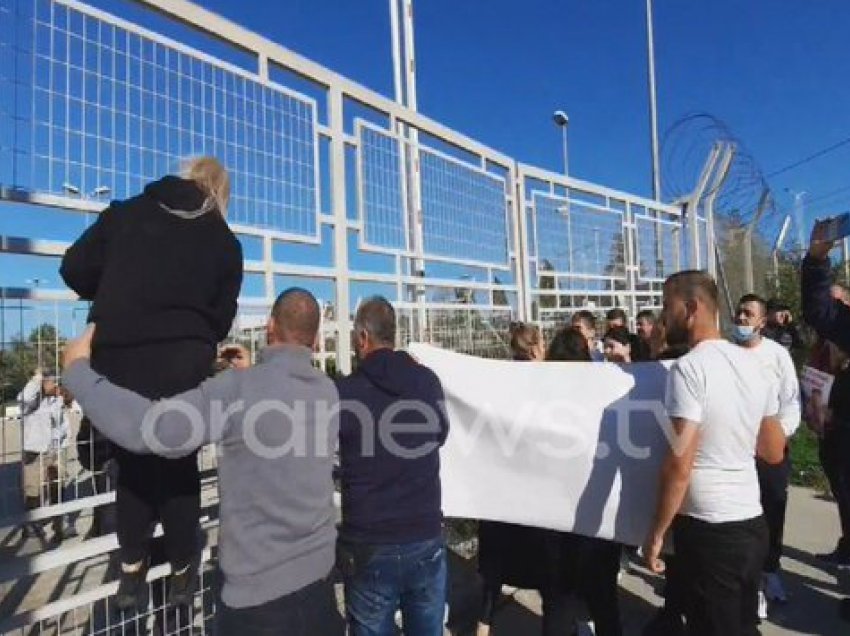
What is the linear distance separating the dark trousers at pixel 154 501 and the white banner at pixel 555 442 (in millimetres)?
1637

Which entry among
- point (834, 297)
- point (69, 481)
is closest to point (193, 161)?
point (69, 481)

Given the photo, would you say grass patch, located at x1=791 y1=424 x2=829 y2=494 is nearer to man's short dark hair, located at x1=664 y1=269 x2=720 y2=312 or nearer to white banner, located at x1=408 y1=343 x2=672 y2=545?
white banner, located at x1=408 y1=343 x2=672 y2=545

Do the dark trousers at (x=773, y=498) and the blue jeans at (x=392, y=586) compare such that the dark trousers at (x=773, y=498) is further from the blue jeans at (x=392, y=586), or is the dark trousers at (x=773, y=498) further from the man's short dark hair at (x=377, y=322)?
the man's short dark hair at (x=377, y=322)

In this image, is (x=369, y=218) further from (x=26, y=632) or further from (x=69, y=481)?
(x=26, y=632)

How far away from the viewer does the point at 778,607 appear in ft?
15.9

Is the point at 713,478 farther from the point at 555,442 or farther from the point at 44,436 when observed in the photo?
the point at 44,436

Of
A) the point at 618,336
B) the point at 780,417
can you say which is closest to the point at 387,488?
the point at 780,417

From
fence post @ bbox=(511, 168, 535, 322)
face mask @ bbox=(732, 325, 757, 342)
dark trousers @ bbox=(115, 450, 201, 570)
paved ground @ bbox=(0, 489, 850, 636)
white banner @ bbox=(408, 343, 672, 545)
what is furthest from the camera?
fence post @ bbox=(511, 168, 535, 322)

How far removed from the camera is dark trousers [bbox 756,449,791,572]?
188 inches

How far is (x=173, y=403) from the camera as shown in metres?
2.12

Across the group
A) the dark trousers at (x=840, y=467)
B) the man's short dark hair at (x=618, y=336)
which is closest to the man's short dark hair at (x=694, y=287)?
the man's short dark hair at (x=618, y=336)

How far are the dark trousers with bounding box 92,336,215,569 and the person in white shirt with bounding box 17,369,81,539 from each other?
0.30 metres

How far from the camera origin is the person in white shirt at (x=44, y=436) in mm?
2684

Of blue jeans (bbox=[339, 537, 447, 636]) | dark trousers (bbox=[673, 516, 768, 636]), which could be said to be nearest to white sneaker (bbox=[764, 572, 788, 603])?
dark trousers (bbox=[673, 516, 768, 636])
